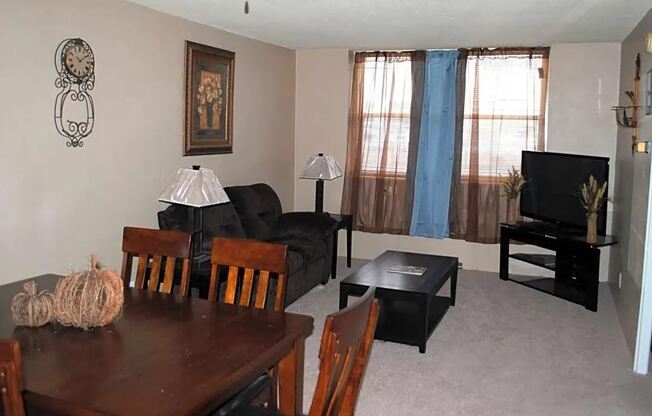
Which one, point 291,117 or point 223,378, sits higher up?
point 291,117

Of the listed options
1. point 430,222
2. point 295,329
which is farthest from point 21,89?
point 430,222

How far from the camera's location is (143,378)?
5.69 feet

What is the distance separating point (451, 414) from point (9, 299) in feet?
7.19

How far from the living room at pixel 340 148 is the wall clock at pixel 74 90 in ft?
0.15

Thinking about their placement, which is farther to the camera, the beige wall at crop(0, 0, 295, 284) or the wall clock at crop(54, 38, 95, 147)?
the wall clock at crop(54, 38, 95, 147)

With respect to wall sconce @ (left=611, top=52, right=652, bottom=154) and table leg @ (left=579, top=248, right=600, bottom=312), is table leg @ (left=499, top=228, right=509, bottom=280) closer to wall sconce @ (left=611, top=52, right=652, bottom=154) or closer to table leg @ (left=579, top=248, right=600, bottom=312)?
table leg @ (left=579, top=248, right=600, bottom=312)

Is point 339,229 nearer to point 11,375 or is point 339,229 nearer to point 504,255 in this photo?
point 504,255

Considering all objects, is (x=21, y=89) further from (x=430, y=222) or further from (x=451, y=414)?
(x=430, y=222)

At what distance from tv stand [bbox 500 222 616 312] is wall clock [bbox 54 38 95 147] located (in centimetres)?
395

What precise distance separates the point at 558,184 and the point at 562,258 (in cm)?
73

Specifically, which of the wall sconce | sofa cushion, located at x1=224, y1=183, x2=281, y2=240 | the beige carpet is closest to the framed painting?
sofa cushion, located at x1=224, y1=183, x2=281, y2=240

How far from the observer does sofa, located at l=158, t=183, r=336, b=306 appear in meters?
4.84

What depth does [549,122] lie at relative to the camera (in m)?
6.23

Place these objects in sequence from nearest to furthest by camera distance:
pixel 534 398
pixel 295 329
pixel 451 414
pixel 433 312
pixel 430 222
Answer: pixel 295 329 → pixel 451 414 → pixel 534 398 → pixel 433 312 → pixel 430 222
